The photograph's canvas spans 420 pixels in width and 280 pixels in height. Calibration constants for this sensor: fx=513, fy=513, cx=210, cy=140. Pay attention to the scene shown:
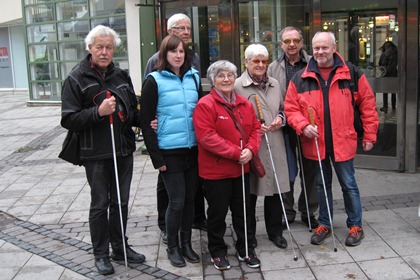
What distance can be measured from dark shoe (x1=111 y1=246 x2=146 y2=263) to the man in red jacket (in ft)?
5.13

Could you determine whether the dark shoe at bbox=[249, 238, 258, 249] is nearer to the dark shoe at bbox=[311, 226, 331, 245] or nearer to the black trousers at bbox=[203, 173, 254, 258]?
the black trousers at bbox=[203, 173, 254, 258]

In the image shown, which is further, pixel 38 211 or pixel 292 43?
pixel 38 211

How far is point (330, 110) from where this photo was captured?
14.8ft

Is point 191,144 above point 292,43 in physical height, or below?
below

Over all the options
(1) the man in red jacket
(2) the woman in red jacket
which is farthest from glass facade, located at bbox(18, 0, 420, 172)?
(2) the woman in red jacket

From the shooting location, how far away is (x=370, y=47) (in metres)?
7.16

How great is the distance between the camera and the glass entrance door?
6895mm

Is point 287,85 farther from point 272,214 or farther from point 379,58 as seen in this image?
point 379,58

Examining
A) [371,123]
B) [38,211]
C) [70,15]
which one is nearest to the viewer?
[371,123]

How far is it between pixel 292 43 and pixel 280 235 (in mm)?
1786

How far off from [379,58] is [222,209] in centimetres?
398

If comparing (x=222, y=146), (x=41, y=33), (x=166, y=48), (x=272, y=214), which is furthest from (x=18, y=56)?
(x=222, y=146)

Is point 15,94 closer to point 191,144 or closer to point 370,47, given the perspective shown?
point 370,47

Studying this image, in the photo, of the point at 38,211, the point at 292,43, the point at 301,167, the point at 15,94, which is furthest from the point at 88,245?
the point at 15,94
